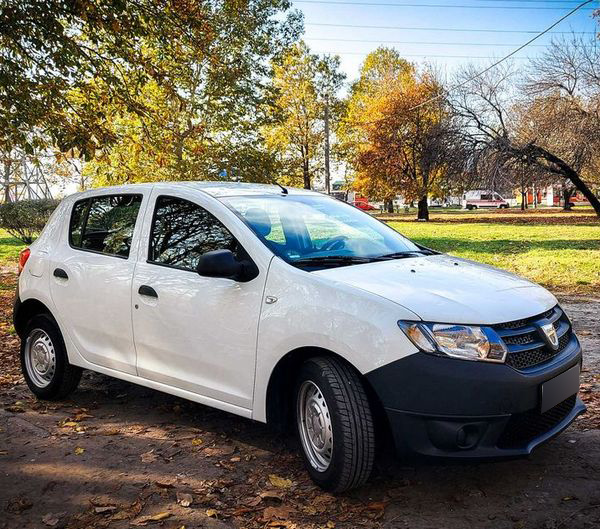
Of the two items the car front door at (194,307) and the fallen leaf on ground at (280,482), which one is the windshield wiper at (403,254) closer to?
the car front door at (194,307)

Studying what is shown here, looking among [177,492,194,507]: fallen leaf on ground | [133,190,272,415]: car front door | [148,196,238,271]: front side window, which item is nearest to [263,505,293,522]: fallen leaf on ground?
[177,492,194,507]: fallen leaf on ground

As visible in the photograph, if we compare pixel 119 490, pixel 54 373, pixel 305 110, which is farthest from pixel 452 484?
pixel 305 110

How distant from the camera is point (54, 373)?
16.8 feet

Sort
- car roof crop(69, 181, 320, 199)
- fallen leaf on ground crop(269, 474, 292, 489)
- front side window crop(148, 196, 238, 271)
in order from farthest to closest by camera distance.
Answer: car roof crop(69, 181, 320, 199) → front side window crop(148, 196, 238, 271) → fallen leaf on ground crop(269, 474, 292, 489)

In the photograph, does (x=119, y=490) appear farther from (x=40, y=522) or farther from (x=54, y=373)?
(x=54, y=373)

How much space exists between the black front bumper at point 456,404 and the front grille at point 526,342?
0.07 m

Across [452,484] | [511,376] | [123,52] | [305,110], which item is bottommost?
[452,484]

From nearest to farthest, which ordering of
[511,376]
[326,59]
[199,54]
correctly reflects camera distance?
1. [511,376]
2. [199,54]
3. [326,59]

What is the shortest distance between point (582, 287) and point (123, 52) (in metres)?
8.85

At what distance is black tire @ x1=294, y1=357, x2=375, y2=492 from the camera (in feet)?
10.5

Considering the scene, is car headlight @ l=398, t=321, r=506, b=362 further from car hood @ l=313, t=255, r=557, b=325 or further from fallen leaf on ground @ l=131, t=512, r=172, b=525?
fallen leaf on ground @ l=131, t=512, r=172, b=525

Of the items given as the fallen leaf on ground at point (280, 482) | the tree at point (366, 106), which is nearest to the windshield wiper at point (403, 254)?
the fallen leaf on ground at point (280, 482)

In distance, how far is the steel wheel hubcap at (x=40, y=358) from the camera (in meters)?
5.19

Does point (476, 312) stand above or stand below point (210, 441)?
above
